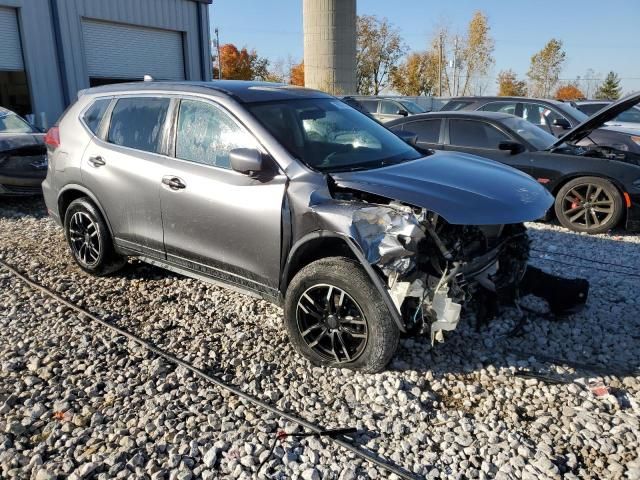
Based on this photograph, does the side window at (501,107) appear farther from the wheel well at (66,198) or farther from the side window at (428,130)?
the wheel well at (66,198)

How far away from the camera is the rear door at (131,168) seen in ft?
14.6

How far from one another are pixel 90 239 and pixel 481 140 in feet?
17.8

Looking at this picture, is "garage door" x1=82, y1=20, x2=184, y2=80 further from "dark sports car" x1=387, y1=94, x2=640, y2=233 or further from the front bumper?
the front bumper

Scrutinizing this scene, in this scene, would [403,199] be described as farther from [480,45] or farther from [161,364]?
[480,45]

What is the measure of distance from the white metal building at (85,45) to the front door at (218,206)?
12533mm

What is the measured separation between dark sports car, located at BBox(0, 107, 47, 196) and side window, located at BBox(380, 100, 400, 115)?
11.0 metres

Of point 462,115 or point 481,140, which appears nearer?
point 481,140

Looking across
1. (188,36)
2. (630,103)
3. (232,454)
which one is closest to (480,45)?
(188,36)

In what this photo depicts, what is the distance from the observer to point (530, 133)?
7.81 metres

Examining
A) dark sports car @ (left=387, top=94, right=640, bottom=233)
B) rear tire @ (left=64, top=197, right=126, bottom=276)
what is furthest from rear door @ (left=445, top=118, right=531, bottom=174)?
rear tire @ (left=64, top=197, right=126, bottom=276)

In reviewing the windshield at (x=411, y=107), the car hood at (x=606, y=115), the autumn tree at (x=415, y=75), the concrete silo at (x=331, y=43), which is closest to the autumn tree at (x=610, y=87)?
the autumn tree at (x=415, y=75)

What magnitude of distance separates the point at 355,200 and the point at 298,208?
0.38 m

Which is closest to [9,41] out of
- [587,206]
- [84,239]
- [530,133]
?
[84,239]

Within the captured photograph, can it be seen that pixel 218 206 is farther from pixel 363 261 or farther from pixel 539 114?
pixel 539 114
